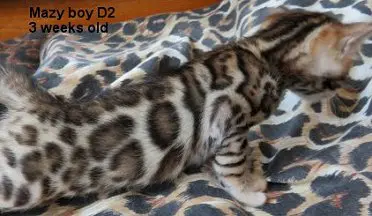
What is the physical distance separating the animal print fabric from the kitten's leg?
0.09ft

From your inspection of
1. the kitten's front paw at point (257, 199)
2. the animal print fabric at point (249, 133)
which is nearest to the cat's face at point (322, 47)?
the animal print fabric at point (249, 133)

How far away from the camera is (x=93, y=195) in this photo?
130 centimetres

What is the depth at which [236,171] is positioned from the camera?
1.31m

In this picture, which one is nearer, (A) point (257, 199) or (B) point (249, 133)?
(A) point (257, 199)

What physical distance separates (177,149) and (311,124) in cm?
43

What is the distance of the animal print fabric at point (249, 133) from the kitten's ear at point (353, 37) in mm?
210

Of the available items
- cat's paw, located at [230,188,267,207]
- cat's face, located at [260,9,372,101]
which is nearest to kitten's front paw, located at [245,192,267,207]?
cat's paw, located at [230,188,267,207]

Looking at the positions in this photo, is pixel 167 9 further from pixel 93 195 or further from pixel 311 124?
pixel 93 195

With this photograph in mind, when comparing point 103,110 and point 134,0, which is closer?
point 103,110

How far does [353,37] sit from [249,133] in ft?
1.38

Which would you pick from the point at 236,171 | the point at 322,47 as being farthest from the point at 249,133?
the point at 322,47

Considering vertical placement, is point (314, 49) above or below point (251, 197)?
above

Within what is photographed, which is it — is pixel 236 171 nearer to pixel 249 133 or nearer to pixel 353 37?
pixel 249 133

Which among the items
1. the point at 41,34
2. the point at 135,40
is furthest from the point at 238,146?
the point at 41,34
